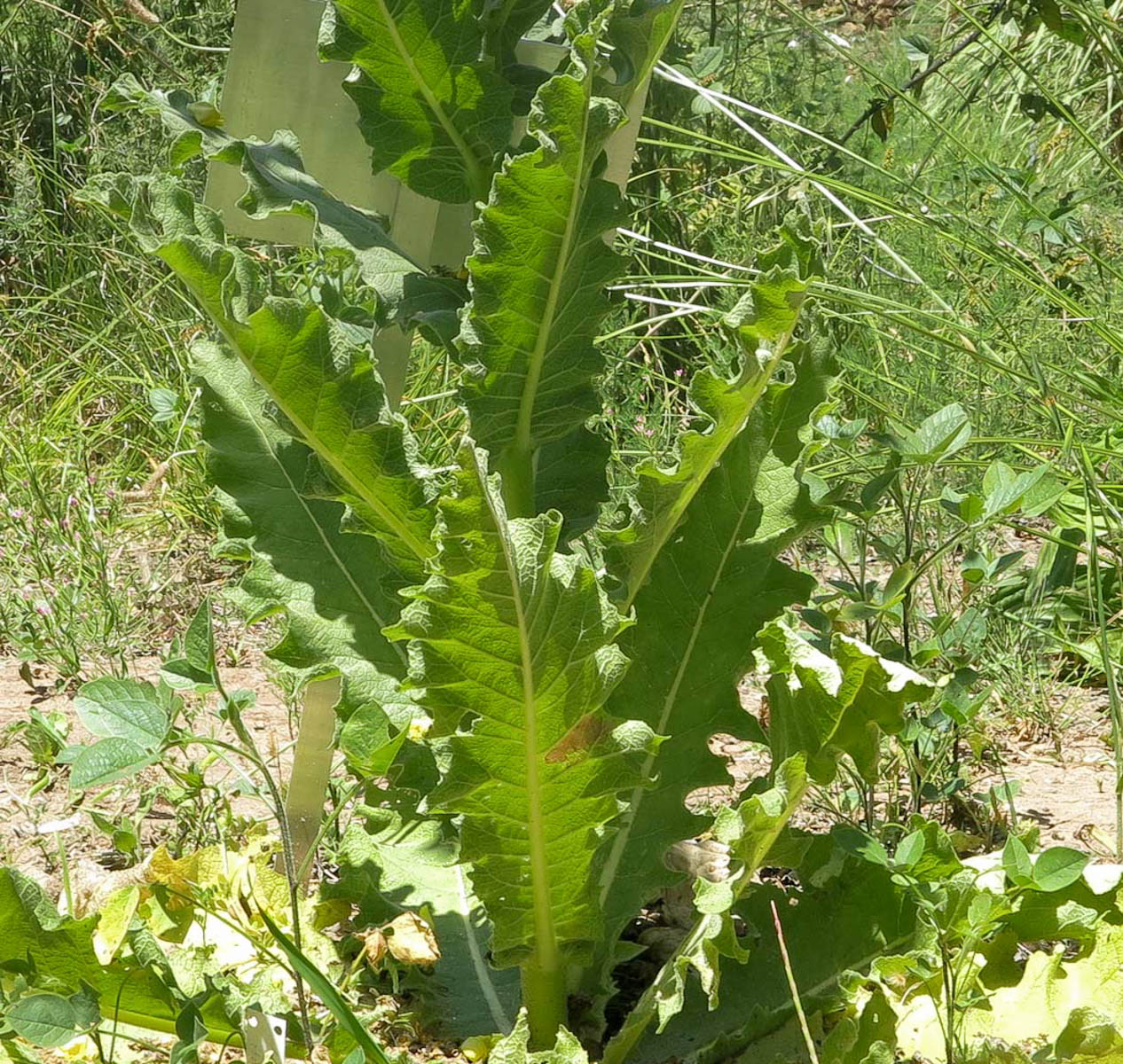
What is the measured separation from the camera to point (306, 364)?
143cm

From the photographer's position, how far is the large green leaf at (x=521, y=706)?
1286 mm

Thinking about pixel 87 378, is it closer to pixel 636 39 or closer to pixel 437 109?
pixel 437 109

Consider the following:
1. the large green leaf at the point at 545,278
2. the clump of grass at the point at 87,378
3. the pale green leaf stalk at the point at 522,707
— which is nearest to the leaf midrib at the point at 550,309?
the large green leaf at the point at 545,278

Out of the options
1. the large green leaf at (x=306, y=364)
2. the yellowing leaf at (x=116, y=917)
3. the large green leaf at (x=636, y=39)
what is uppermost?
the large green leaf at (x=636, y=39)

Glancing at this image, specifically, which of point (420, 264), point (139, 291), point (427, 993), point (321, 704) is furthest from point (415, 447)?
point (139, 291)

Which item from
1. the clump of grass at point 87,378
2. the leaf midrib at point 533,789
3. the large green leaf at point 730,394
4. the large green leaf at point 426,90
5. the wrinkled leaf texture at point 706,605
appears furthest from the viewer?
the clump of grass at point 87,378

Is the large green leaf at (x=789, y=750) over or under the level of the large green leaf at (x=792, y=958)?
over

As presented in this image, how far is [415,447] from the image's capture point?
4.89ft

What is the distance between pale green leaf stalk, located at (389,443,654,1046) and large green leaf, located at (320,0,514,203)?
1.62 feet

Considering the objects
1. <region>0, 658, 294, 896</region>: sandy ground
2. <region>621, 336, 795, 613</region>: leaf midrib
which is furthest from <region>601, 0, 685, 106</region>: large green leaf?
<region>0, 658, 294, 896</region>: sandy ground

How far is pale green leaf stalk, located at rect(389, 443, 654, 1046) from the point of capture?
1286mm

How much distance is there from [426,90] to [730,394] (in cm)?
48

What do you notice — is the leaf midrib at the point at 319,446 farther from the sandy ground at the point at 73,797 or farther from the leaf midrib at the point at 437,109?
the sandy ground at the point at 73,797

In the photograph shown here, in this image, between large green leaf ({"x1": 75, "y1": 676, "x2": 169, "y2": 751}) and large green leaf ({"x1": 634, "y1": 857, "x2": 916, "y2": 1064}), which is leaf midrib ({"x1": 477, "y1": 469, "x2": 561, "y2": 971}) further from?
large green leaf ({"x1": 75, "y1": 676, "x2": 169, "y2": 751})
